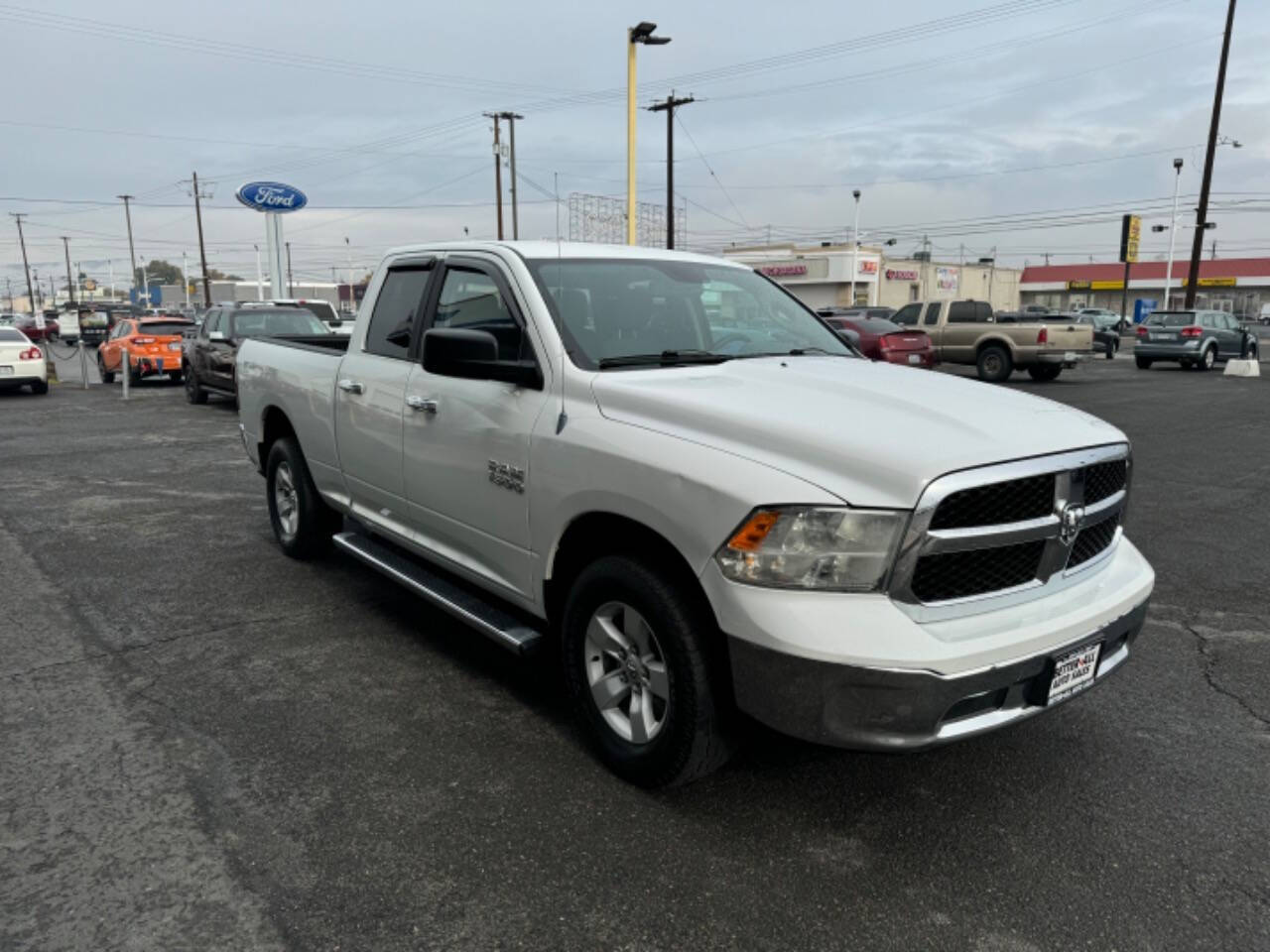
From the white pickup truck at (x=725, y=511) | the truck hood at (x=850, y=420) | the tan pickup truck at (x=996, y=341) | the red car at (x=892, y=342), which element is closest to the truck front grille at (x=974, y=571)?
the white pickup truck at (x=725, y=511)

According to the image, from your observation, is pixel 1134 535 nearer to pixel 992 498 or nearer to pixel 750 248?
pixel 992 498

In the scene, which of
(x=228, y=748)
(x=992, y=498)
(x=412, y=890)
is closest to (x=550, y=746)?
(x=412, y=890)

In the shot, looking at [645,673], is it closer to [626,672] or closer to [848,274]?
[626,672]

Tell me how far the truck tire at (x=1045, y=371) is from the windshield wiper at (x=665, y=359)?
18368 mm

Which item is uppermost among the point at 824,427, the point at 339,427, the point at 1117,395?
the point at 824,427

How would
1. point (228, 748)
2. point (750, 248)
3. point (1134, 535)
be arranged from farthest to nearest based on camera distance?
point (750, 248) < point (1134, 535) < point (228, 748)

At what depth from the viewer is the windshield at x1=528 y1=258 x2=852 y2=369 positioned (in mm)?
3695

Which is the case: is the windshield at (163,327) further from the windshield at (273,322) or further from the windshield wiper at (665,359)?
the windshield wiper at (665,359)

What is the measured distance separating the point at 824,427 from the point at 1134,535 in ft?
16.6

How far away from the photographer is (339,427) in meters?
5.00

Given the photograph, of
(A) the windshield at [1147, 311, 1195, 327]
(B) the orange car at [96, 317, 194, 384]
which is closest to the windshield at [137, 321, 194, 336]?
(B) the orange car at [96, 317, 194, 384]

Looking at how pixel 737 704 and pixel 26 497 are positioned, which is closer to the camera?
pixel 737 704

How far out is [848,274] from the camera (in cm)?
6412

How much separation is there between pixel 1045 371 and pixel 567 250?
19283 millimetres
